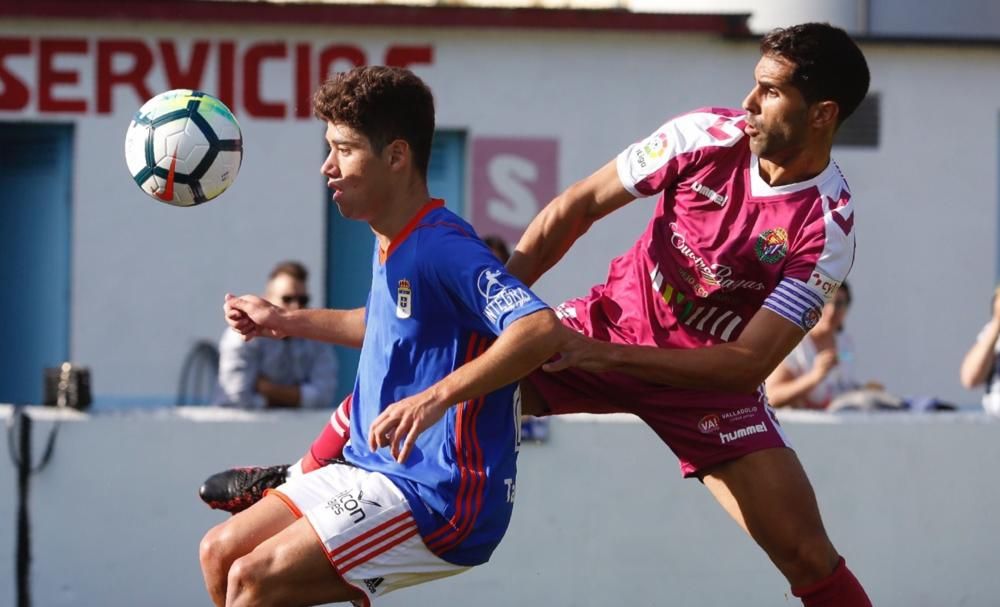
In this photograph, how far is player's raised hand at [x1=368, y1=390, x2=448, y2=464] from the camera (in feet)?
Answer: 14.0

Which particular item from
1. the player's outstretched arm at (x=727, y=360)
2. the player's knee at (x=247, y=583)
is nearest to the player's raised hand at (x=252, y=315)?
the player's knee at (x=247, y=583)

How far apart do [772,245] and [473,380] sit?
4.22 ft

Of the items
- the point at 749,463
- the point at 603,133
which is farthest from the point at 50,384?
the point at 603,133

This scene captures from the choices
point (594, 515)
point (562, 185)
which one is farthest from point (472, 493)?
point (562, 185)

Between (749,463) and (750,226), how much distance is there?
0.82m

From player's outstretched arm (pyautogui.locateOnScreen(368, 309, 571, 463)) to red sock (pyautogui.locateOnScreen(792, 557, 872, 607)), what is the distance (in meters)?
1.57

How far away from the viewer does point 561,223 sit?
5.36 m

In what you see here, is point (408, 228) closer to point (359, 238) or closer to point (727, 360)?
point (727, 360)

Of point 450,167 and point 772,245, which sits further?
point 450,167

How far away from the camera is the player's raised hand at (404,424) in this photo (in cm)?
428

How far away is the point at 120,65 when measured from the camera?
12.2 m

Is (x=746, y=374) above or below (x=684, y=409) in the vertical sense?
above

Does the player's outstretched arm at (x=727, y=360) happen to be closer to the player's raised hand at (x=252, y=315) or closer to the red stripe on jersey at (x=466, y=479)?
the red stripe on jersey at (x=466, y=479)

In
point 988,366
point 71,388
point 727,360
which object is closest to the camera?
point 727,360
